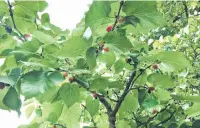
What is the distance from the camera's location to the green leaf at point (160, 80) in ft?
6.71

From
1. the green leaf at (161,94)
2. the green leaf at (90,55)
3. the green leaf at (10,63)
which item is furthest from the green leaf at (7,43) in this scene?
the green leaf at (161,94)

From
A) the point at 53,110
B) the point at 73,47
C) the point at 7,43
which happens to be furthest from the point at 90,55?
the point at 53,110

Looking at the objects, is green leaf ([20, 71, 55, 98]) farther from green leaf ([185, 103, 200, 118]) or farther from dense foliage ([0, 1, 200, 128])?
green leaf ([185, 103, 200, 118])

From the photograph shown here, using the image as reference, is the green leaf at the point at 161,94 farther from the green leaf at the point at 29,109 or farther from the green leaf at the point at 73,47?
the green leaf at the point at 29,109

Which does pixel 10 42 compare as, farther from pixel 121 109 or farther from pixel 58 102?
pixel 121 109

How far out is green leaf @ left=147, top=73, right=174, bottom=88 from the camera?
2.04m

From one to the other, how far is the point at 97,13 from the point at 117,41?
0.65 ft

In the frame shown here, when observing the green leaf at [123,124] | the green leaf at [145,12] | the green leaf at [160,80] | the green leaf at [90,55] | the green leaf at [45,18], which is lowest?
the green leaf at [123,124]

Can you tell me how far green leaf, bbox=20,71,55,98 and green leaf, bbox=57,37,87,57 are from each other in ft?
0.47

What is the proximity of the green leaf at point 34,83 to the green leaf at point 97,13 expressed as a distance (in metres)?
0.35

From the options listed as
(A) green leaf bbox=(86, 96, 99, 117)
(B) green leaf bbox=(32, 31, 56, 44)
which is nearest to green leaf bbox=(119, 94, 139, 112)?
(A) green leaf bbox=(86, 96, 99, 117)

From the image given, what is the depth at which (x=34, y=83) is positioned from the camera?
148cm

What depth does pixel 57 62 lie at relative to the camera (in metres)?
1.64

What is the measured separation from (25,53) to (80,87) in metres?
0.48
